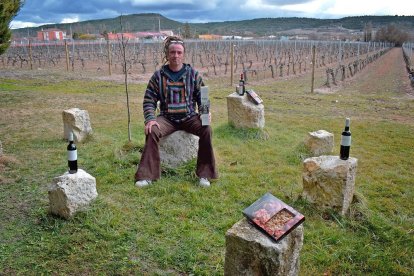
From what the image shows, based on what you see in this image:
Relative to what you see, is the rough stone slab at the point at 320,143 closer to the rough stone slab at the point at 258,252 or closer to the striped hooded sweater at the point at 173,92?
the striped hooded sweater at the point at 173,92

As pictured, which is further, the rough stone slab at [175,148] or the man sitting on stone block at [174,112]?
the rough stone slab at [175,148]

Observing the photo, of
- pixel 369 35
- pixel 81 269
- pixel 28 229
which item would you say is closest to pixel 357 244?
pixel 81 269

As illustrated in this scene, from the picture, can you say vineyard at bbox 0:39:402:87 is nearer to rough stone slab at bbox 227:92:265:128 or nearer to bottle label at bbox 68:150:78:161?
rough stone slab at bbox 227:92:265:128

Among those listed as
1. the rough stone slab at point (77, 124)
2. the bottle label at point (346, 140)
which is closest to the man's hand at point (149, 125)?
the bottle label at point (346, 140)

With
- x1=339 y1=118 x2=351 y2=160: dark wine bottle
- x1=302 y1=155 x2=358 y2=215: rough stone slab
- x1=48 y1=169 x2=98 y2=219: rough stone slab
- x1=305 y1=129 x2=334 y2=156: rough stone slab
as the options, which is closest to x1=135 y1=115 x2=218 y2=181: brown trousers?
x1=48 y1=169 x2=98 y2=219: rough stone slab

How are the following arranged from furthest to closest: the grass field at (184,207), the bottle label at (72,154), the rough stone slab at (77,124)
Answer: the rough stone slab at (77,124) < the bottle label at (72,154) < the grass field at (184,207)

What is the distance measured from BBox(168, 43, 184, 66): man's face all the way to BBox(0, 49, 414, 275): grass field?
4.08 ft

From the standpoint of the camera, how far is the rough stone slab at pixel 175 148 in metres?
4.44

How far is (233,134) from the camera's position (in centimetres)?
641

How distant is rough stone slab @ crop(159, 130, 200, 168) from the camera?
4441mm

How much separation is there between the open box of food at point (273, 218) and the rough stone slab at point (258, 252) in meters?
0.05

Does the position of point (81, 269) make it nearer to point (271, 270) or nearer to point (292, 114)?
point (271, 270)

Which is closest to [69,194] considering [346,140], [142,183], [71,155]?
[71,155]

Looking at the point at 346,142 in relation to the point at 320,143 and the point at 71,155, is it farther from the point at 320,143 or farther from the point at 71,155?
the point at 71,155
